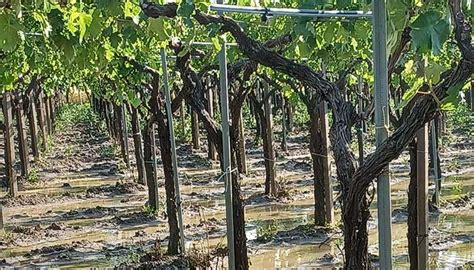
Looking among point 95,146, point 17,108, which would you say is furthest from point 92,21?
point 95,146

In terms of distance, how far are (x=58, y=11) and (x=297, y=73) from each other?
1.59 meters

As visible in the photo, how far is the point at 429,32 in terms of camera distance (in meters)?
2.65

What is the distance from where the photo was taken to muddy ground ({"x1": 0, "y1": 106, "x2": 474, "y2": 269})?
9.89m

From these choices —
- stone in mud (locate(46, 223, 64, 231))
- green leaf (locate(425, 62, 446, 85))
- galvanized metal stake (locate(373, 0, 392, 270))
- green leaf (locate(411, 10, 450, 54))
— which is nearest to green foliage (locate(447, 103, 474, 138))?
stone in mud (locate(46, 223, 64, 231))

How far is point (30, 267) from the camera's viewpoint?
988 cm

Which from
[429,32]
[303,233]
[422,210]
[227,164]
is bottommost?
[303,233]

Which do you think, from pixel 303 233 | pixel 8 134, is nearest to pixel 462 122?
pixel 303 233

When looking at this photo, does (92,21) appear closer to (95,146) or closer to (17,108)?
(17,108)

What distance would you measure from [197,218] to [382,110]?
959 cm

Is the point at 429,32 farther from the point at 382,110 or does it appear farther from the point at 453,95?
the point at 382,110

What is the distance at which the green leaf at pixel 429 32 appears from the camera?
2648mm

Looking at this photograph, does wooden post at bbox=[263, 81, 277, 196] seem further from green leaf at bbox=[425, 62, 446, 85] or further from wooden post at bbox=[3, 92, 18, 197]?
green leaf at bbox=[425, 62, 446, 85]

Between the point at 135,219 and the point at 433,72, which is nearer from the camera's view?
the point at 433,72

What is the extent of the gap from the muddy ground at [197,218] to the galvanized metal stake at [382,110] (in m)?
2.56
